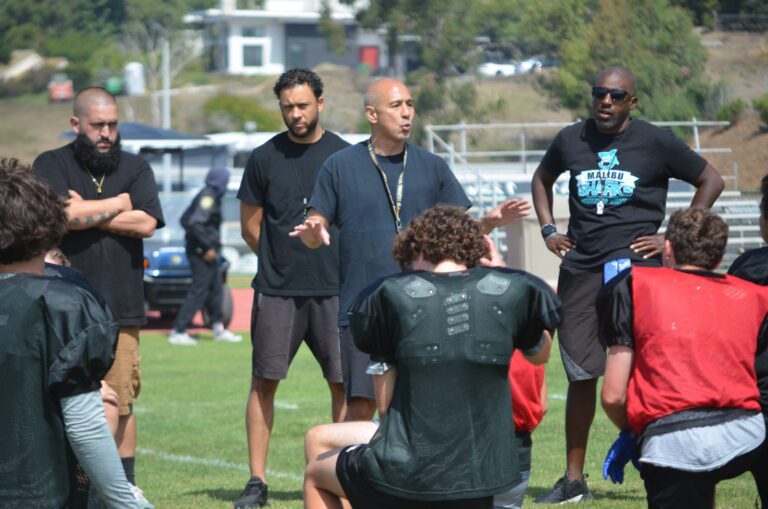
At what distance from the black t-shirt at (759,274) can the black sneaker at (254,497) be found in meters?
2.95

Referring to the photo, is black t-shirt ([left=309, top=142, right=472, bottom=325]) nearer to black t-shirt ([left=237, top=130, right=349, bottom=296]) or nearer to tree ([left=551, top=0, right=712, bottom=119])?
black t-shirt ([left=237, top=130, right=349, bottom=296])

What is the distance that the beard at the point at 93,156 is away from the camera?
269 inches

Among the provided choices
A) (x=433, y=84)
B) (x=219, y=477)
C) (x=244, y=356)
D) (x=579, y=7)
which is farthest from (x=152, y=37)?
(x=219, y=477)

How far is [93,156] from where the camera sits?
684cm

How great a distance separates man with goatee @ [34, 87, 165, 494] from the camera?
6812 mm

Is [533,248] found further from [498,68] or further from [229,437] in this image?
[498,68]

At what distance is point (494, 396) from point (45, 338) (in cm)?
153

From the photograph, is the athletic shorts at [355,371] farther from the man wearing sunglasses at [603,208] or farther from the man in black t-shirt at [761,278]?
the man in black t-shirt at [761,278]

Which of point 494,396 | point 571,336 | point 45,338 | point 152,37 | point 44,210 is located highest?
point 44,210

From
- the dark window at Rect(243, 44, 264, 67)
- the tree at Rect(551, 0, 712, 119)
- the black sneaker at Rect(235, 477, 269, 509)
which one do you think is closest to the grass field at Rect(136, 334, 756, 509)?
the black sneaker at Rect(235, 477, 269, 509)

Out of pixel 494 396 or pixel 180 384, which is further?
pixel 180 384

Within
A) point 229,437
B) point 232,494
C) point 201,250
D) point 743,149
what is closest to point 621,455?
point 232,494

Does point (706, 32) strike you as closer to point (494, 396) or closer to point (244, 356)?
point (244, 356)

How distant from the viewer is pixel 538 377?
5340 mm
